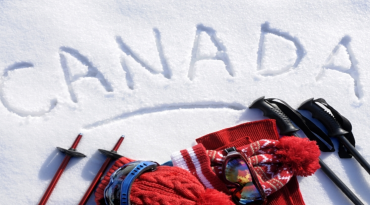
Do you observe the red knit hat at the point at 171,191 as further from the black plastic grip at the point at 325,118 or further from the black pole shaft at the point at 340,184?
the black plastic grip at the point at 325,118

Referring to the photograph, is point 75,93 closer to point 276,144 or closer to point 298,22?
point 276,144

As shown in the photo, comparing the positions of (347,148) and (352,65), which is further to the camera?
(352,65)

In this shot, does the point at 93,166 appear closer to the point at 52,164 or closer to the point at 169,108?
the point at 52,164

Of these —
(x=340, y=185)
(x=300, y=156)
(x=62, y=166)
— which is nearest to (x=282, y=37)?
(x=300, y=156)

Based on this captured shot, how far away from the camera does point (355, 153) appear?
1.21 meters

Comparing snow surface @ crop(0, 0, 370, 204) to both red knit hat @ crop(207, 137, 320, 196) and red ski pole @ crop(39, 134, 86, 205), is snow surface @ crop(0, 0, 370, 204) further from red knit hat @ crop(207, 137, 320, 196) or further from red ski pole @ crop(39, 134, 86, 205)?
red knit hat @ crop(207, 137, 320, 196)

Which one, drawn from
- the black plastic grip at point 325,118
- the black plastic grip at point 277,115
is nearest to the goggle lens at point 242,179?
the black plastic grip at point 277,115

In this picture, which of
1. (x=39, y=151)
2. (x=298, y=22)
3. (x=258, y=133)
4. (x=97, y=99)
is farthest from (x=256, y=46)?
(x=39, y=151)

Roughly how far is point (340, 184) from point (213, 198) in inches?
21.7

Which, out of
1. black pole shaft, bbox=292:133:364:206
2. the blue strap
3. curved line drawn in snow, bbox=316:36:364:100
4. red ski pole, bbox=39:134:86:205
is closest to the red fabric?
black pole shaft, bbox=292:133:364:206

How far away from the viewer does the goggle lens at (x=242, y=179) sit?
1.07 metres

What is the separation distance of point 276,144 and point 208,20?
67 cm

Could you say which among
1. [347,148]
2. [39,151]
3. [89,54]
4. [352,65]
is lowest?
[39,151]

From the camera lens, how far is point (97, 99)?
1275 mm
